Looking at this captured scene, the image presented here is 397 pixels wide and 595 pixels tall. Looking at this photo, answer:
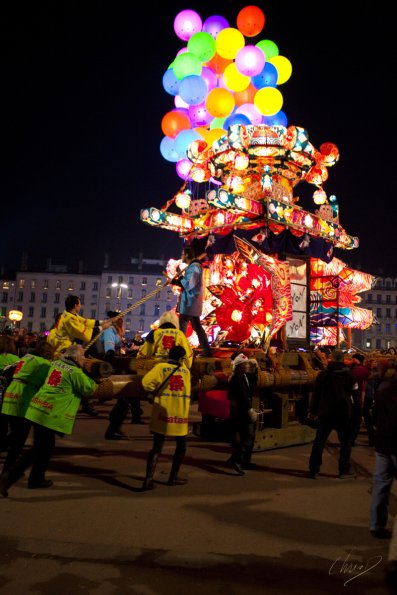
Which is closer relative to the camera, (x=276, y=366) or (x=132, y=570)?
(x=132, y=570)

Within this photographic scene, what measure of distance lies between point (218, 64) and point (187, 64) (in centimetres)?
143

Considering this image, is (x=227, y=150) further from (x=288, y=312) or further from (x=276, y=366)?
(x=276, y=366)

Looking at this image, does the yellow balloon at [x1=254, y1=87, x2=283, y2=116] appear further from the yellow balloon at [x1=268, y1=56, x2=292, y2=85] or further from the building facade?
the building facade

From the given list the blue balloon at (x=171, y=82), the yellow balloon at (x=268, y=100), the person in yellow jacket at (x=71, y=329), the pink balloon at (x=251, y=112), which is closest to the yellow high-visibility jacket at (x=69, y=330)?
the person in yellow jacket at (x=71, y=329)

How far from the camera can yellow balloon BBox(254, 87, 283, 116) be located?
14094 millimetres

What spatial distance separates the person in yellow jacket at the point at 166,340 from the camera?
6.34 meters

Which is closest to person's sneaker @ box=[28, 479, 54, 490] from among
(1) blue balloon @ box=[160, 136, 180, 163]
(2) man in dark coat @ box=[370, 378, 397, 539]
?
(2) man in dark coat @ box=[370, 378, 397, 539]

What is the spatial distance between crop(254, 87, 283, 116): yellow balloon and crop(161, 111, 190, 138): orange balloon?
2.61 metres

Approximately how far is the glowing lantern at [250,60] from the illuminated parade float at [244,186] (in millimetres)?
30

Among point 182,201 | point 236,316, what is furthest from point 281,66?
point 236,316

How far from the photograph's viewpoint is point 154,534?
4164mm

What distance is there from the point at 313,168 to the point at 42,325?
68421 mm

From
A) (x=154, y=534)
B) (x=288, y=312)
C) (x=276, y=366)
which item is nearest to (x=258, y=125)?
(x=288, y=312)

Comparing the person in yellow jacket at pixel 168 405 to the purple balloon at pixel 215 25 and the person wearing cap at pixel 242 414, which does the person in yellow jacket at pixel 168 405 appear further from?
the purple balloon at pixel 215 25
